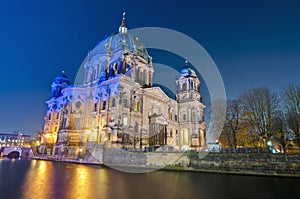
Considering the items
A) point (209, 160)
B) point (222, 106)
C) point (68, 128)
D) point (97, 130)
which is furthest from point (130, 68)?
point (209, 160)

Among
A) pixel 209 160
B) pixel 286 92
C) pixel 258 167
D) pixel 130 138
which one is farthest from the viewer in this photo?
pixel 130 138

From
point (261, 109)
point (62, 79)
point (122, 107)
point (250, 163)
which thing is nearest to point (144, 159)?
point (122, 107)

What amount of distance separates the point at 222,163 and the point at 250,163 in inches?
116

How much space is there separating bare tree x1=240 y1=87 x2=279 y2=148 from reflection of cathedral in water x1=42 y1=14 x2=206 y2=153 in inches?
622

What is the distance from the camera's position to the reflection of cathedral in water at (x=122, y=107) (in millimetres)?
35500

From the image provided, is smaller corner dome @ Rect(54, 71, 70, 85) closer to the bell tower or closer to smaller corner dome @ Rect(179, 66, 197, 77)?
the bell tower

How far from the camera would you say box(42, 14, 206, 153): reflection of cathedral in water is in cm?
3550

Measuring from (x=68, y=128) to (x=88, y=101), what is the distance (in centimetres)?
704

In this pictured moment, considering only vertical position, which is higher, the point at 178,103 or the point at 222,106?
the point at 178,103

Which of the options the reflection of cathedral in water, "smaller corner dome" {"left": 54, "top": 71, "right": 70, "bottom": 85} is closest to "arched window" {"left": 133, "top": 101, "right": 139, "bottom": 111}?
the reflection of cathedral in water

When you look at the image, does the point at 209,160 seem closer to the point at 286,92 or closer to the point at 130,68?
the point at 286,92

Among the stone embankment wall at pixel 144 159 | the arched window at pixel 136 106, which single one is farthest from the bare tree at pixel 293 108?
the arched window at pixel 136 106

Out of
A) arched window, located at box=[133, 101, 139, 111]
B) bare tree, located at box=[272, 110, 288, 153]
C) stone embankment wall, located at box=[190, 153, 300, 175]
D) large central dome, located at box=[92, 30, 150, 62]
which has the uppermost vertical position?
large central dome, located at box=[92, 30, 150, 62]

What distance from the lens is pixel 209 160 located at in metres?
23.2
